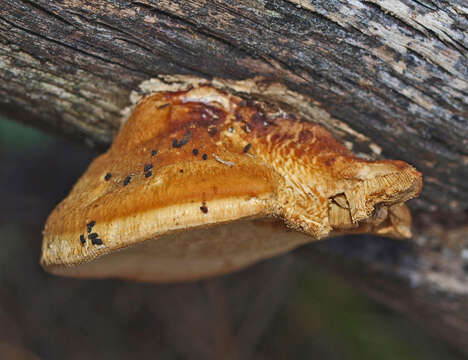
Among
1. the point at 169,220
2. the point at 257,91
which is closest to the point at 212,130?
the point at 257,91

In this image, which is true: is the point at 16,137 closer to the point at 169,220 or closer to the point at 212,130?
the point at 212,130

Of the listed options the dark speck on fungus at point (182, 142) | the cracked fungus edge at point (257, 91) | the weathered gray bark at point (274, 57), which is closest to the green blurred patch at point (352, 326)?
the weathered gray bark at point (274, 57)

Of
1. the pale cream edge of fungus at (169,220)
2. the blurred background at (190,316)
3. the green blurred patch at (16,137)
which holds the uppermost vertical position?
the pale cream edge of fungus at (169,220)

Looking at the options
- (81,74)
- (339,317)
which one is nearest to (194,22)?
(81,74)

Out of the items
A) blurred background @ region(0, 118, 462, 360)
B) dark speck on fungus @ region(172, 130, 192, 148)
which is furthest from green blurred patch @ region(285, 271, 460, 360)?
dark speck on fungus @ region(172, 130, 192, 148)

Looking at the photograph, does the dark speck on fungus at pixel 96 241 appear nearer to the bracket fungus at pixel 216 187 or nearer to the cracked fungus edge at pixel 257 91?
the bracket fungus at pixel 216 187

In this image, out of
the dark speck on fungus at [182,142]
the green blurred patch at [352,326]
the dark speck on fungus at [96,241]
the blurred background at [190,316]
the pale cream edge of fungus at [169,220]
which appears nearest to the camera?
the pale cream edge of fungus at [169,220]
